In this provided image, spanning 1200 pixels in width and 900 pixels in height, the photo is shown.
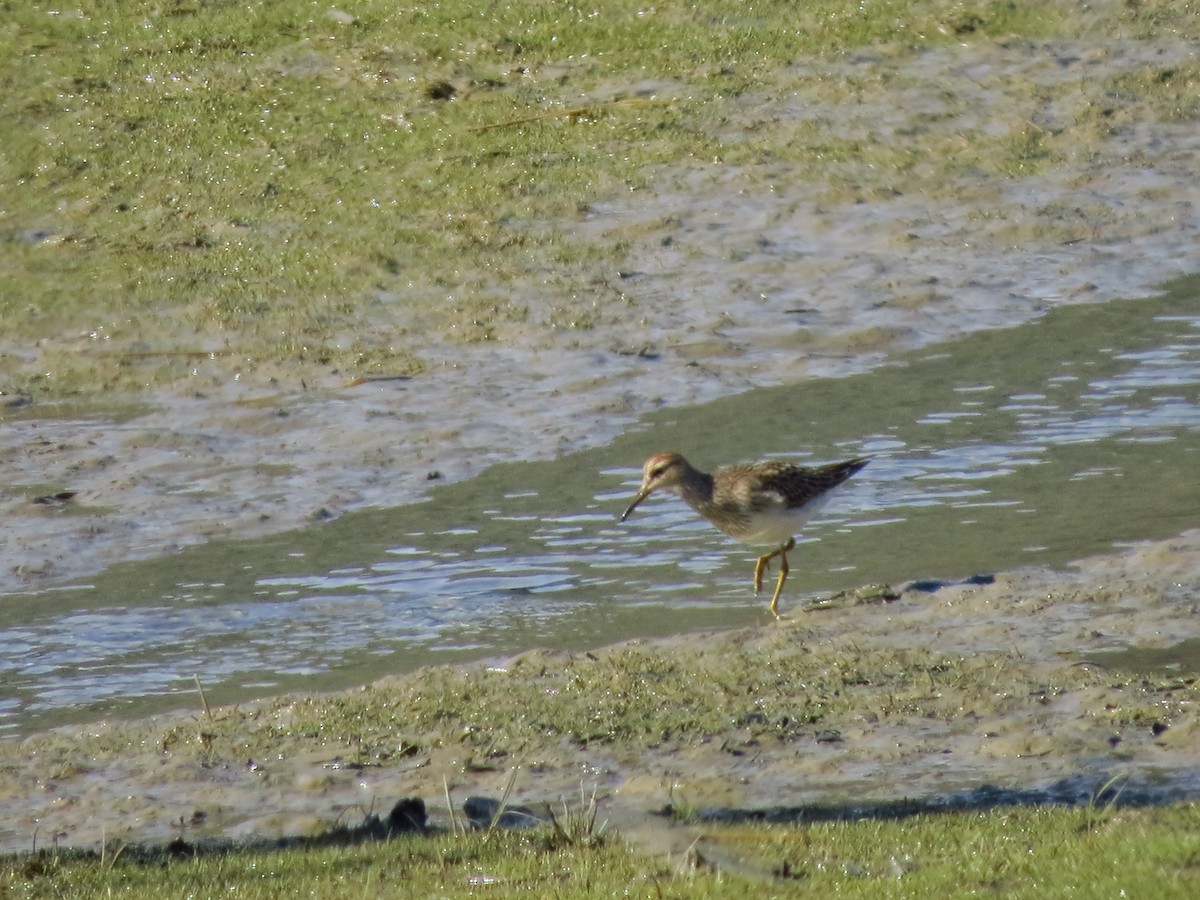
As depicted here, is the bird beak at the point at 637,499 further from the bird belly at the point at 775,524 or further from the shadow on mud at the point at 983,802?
the shadow on mud at the point at 983,802

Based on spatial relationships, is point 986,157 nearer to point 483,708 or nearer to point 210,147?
point 210,147

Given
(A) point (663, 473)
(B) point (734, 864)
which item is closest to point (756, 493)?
(A) point (663, 473)

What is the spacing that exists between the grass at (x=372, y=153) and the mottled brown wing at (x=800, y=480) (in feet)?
10.8

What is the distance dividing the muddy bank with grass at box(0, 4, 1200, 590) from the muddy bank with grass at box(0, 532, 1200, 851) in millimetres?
2581

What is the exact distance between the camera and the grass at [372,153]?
13062 mm

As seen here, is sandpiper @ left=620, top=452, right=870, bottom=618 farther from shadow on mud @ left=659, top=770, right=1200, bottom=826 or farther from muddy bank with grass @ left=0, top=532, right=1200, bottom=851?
shadow on mud @ left=659, top=770, right=1200, bottom=826

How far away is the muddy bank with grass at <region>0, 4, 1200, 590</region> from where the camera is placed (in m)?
11.6

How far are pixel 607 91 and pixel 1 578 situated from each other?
7.64 meters

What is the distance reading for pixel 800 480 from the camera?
9.70 m

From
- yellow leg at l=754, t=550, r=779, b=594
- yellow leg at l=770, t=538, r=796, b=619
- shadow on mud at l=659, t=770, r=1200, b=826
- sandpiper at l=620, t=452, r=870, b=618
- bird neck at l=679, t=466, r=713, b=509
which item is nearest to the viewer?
shadow on mud at l=659, t=770, r=1200, b=826

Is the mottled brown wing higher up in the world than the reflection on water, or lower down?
higher up

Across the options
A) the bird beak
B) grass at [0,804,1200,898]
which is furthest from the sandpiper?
grass at [0,804,1200,898]

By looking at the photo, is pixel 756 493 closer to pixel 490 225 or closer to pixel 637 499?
pixel 637 499

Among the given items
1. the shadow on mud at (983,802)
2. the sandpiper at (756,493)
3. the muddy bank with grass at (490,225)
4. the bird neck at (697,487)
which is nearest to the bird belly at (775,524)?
the sandpiper at (756,493)
